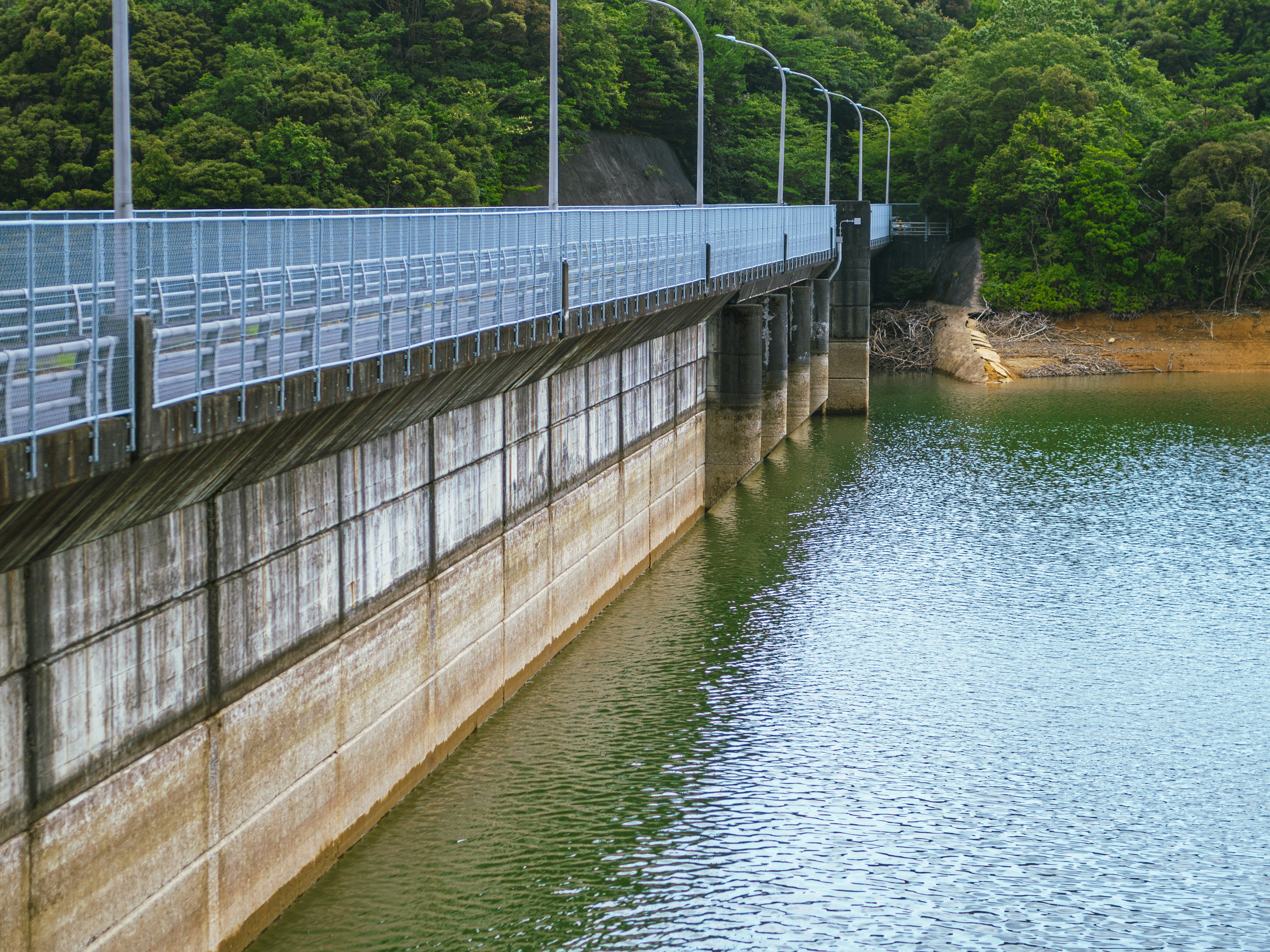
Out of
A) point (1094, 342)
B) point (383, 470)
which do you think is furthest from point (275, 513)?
point (1094, 342)

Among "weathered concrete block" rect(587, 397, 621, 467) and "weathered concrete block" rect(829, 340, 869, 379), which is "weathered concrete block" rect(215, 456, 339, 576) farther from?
"weathered concrete block" rect(829, 340, 869, 379)

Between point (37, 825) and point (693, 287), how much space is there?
821 inches

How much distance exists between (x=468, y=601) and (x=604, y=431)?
7.10 metres

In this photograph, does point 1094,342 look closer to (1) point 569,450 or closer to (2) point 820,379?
(2) point 820,379

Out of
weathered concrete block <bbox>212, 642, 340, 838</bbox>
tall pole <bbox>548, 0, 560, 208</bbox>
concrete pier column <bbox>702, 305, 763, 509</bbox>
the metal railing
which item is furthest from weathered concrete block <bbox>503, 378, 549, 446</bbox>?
the metal railing

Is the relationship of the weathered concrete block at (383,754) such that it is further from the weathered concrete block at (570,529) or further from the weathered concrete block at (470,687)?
the weathered concrete block at (570,529)

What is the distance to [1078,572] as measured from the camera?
26.5m

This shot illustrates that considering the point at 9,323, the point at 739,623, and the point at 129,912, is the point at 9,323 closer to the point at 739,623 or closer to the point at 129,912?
the point at 129,912

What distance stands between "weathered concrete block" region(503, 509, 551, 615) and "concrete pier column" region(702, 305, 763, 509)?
43.7 ft

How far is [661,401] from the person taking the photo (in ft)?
95.3

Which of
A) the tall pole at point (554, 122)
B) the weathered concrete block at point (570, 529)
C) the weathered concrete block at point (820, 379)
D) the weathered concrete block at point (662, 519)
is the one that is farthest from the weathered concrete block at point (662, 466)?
the weathered concrete block at point (820, 379)

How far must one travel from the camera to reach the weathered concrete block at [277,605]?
477 inches

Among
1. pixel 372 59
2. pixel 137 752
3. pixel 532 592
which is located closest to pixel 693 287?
pixel 532 592

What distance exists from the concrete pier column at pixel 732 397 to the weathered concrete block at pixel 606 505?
8940mm
